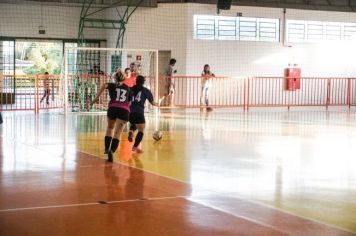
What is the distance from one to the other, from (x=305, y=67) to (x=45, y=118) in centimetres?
1539

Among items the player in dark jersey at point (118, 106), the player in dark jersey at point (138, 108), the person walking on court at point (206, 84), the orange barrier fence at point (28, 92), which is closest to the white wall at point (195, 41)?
the person walking on court at point (206, 84)

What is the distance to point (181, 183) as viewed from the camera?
9938mm

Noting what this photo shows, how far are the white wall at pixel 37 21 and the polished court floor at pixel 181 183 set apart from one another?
13967 millimetres

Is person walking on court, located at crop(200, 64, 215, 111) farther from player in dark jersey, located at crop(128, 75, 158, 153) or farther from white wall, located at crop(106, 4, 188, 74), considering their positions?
player in dark jersey, located at crop(128, 75, 158, 153)

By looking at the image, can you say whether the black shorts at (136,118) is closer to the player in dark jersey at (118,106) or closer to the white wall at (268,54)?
the player in dark jersey at (118,106)

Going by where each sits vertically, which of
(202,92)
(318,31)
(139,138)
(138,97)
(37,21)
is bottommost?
(139,138)

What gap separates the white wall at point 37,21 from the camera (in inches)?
1224

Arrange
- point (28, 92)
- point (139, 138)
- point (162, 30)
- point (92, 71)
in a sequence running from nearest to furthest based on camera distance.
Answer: point (139, 138) < point (162, 30) < point (92, 71) < point (28, 92)

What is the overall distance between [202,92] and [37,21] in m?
9.95

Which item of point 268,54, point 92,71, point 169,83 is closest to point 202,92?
point 169,83

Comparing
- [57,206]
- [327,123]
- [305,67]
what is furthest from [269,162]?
[305,67]

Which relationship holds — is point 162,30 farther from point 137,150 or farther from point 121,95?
point 121,95

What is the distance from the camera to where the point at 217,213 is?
784 centimetres

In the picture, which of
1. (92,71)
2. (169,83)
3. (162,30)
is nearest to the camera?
(169,83)
